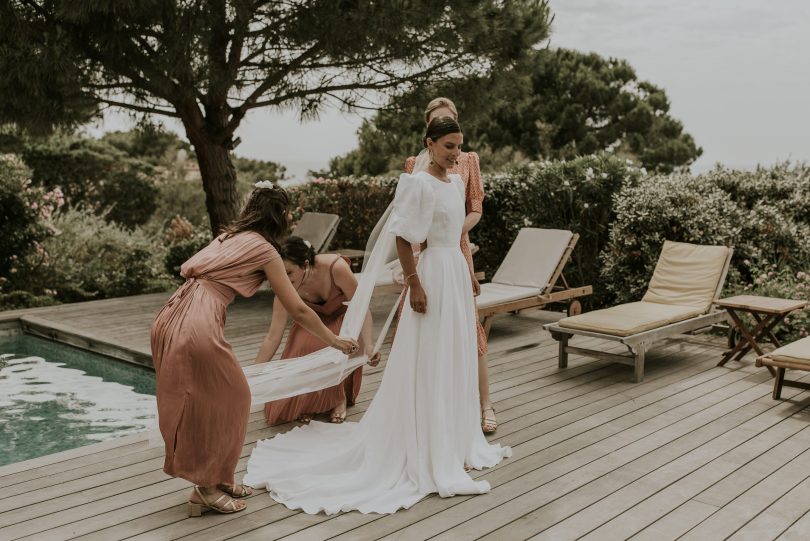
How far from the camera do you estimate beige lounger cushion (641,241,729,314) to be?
588 cm

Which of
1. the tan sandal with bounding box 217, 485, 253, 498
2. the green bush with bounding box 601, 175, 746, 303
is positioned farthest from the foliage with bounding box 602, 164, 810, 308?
the tan sandal with bounding box 217, 485, 253, 498

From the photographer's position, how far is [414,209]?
3.51 meters

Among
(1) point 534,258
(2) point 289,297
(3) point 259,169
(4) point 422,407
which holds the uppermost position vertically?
(3) point 259,169

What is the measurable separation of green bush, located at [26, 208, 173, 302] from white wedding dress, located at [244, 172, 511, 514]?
7134 mm

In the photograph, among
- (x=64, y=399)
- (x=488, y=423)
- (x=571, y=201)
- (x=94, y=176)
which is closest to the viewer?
(x=488, y=423)

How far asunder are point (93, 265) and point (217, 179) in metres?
2.42

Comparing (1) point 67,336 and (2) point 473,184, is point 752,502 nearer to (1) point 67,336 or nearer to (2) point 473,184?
(2) point 473,184

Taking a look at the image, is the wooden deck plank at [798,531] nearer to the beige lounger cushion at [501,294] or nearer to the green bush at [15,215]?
the beige lounger cushion at [501,294]

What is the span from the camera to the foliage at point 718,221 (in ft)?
22.7

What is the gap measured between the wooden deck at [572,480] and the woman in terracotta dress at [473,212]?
0.15 m

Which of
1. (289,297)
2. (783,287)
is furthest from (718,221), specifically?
(289,297)

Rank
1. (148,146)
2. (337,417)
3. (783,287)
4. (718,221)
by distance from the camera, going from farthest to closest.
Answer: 1. (148,146)
2. (718,221)
3. (783,287)
4. (337,417)

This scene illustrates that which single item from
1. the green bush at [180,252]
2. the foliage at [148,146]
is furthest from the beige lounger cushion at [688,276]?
the foliage at [148,146]

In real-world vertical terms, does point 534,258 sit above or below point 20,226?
below
